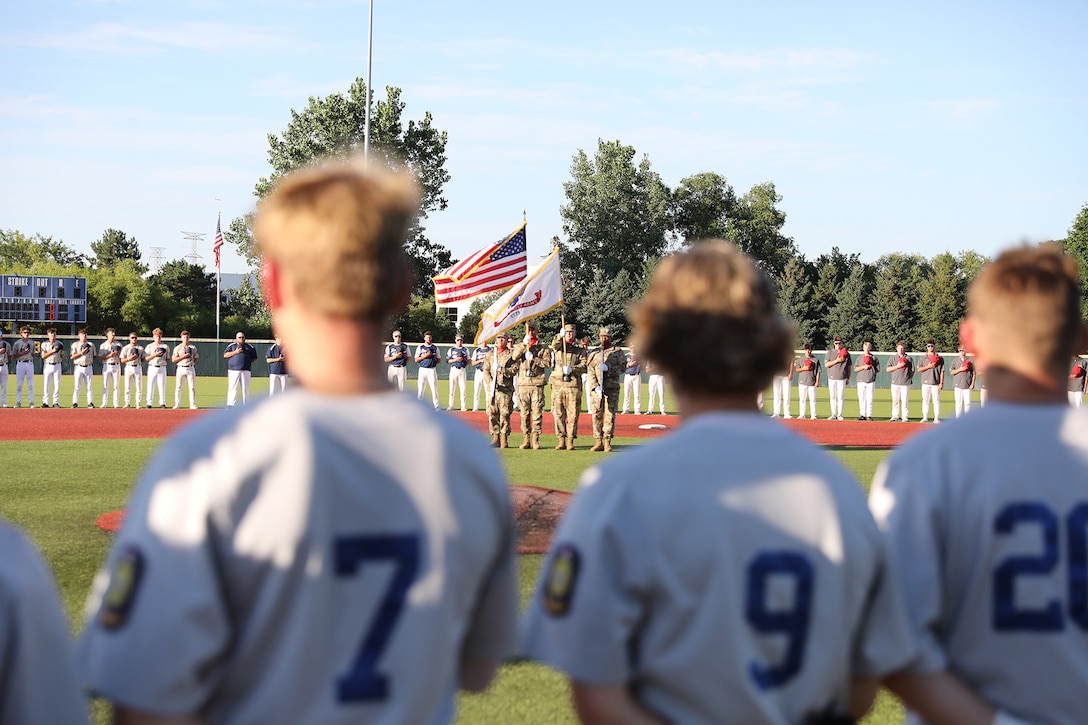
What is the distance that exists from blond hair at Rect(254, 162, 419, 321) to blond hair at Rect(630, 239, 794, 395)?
58cm

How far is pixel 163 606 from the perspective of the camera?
68.8 inches

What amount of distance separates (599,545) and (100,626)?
904 mm

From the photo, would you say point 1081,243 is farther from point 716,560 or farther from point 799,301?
point 716,560

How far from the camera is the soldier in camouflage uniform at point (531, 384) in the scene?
19.7 metres

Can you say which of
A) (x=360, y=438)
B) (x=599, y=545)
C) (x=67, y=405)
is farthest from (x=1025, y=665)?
(x=67, y=405)

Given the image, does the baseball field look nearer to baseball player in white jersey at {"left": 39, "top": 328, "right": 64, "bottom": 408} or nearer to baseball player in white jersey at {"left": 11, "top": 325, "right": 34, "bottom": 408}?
baseball player in white jersey at {"left": 39, "top": 328, "right": 64, "bottom": 408}

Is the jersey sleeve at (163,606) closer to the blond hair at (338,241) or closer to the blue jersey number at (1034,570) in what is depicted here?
the blond hair at (338,241)

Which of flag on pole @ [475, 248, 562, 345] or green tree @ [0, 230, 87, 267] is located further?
green tree @ [0, 230, 87, 267]

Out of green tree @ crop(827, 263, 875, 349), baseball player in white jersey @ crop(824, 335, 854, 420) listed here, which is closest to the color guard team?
baseball player in white jersey @ crop(824, 335, 854, 420)

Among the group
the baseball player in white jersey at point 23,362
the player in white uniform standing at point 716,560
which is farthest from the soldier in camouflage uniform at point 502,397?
the player in white uniform standing at point 716,560

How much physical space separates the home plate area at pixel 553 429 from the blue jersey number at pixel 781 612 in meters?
6.96

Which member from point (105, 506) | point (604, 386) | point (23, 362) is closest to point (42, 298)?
point (23, 362)

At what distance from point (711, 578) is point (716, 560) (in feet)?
0.12

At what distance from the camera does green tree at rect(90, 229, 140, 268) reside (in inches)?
4636
